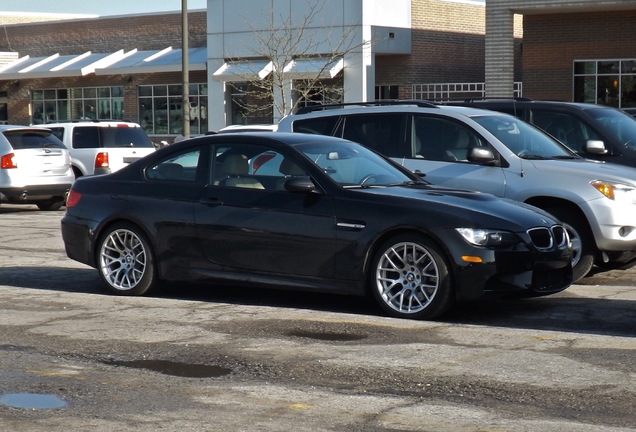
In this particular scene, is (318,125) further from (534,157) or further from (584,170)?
(584,170)

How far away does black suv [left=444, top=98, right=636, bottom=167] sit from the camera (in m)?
13.7

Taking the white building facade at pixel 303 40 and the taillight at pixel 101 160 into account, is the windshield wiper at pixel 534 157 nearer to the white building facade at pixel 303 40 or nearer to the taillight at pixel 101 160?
the taillight at pixel 101 160

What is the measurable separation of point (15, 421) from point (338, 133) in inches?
290

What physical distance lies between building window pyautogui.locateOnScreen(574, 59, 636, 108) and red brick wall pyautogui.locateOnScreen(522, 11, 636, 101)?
24cm

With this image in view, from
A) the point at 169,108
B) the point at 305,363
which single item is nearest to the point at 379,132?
the point at 305,363

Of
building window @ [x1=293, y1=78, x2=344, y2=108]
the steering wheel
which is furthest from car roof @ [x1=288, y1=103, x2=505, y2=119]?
building window @ [x1=293, y1=78, x2=344, y2=108]

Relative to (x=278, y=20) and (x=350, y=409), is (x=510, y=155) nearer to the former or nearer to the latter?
(x=350, y=409)

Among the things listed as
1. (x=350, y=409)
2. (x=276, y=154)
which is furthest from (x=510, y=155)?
(x=350, y=409)

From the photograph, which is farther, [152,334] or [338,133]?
[338,133]

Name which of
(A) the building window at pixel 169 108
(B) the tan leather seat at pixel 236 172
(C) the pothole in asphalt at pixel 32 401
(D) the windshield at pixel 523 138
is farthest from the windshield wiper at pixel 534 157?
(A) the building window at pixel 169 108

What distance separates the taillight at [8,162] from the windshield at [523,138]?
11.6 meters

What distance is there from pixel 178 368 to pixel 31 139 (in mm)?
15302

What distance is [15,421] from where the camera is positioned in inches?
248

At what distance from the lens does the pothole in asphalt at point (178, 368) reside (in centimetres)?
757
